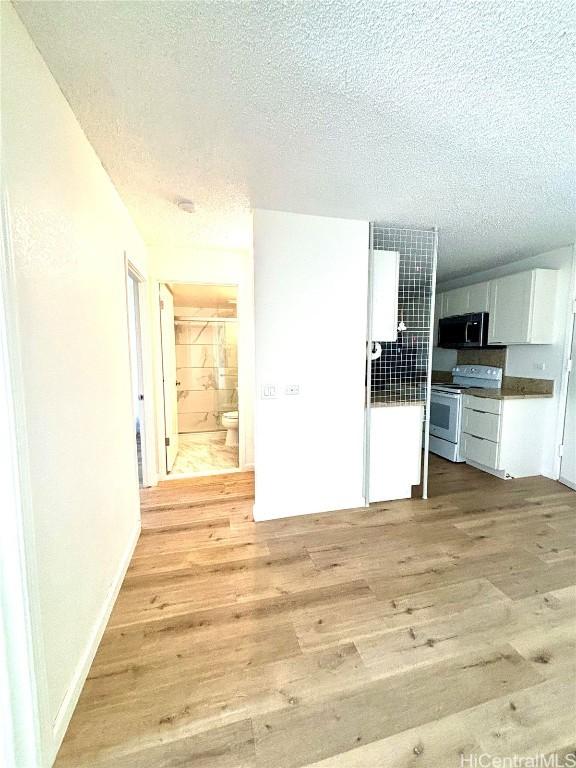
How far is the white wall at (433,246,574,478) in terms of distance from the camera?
317cm

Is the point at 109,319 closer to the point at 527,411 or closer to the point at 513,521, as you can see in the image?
the point at 513,521

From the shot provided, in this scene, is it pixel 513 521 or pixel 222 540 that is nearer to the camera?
pixel 222 540

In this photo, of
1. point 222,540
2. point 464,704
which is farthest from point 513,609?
point 222,540

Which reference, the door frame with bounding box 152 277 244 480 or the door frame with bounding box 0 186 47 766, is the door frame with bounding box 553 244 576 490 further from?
the door frame with bounding box 0 186 47 766

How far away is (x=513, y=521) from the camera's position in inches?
97.5

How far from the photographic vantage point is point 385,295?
263 cm

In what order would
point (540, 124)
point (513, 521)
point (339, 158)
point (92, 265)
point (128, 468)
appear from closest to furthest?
point (540, 124) → point (92, 265) → point (339, 158) → point (128, 468) → point (513, 521)

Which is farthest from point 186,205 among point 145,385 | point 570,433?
point 570,433

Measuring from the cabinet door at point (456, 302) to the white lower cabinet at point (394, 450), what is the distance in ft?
7.15

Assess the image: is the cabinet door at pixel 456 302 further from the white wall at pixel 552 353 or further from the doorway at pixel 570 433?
the doorway at pixel 570 433

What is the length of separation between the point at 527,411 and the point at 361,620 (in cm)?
301

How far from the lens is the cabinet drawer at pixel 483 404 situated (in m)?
3.31

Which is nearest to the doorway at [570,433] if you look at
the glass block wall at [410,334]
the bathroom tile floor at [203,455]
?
the glass block wall at [410,334]

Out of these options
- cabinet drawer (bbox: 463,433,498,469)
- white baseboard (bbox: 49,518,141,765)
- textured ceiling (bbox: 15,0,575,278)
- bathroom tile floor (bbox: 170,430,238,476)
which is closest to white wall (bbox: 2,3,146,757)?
white baseboard (bbox: 49,518,141,765)
